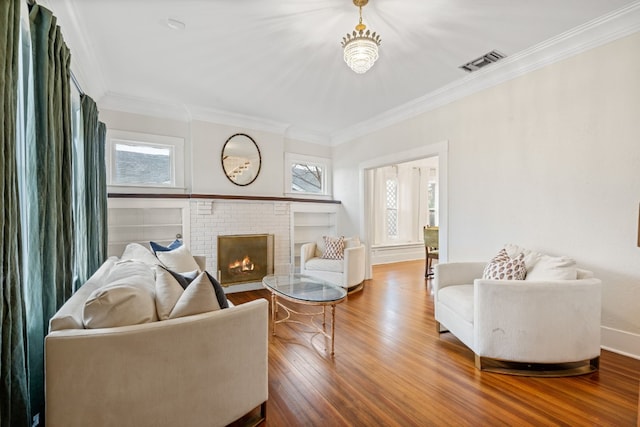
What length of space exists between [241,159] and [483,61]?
3529 millimetres

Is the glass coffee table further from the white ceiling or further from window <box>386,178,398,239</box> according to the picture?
window <box>386,178,398,239</box>

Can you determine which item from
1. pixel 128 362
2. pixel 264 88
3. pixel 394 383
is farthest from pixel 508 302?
pixel 264 88

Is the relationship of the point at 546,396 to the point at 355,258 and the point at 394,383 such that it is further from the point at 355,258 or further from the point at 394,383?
the point at 355,258

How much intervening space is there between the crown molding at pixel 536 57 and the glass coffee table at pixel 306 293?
272 centimetres

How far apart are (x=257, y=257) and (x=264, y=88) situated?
2.56 metres

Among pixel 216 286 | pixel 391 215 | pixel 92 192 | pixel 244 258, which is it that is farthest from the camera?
pixel 391 215

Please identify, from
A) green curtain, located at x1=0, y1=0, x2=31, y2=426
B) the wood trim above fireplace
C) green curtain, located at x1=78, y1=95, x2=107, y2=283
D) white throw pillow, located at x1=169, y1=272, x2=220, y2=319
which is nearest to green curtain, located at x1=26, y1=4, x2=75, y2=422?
green curtain, located at x1=0, y1=0, x2=31, y2=426

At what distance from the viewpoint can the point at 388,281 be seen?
5.04 meters

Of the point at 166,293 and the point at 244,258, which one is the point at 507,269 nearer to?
the point at 166,293

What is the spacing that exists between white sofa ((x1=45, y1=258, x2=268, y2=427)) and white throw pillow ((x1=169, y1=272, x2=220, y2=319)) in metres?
0.07

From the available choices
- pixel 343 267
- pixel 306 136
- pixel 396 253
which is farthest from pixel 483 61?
pixel 396 253

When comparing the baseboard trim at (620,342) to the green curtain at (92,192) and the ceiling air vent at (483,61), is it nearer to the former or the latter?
the ceiling air vent at (483,61)

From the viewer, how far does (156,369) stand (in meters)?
1.32

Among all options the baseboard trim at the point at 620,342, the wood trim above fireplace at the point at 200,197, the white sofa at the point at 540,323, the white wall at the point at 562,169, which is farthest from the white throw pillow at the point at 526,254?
the wood trim above fireplace at the point at 200,197
